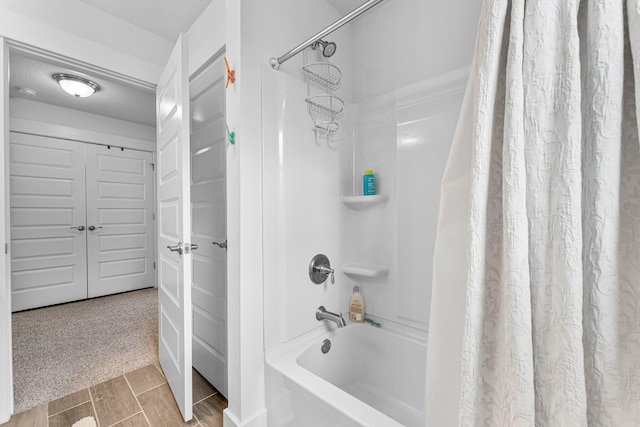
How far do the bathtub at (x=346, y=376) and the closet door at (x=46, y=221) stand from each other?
3667 mm

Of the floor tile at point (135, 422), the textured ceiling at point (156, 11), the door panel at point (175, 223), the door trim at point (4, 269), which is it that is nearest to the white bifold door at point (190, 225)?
the door panel at point (175, 223)

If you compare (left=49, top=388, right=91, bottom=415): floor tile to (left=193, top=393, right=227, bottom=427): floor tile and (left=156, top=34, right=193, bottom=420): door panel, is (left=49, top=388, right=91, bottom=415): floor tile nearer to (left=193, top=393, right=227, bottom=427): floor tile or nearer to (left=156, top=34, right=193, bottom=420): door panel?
(left=156, top=34, right=193, bottom=420): door panel

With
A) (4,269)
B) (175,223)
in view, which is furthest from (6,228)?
(175,223)

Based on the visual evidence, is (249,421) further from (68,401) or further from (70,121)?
(70,121)

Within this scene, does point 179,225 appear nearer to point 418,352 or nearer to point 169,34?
point 418,352

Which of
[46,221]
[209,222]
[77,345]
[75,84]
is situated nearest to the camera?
[209,222]

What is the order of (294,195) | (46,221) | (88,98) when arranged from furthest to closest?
(46,221), (88,98), (294,195)

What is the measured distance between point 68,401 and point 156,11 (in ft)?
8.24

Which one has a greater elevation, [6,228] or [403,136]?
[403,136]

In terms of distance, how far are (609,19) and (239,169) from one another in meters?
1.21

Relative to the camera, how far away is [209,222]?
1.90 meters

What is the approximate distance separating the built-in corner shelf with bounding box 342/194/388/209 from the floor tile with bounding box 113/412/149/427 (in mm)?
1633

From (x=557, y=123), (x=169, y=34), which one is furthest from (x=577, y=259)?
(x=169, y=34)

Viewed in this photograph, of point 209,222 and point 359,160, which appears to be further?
point 209,222
